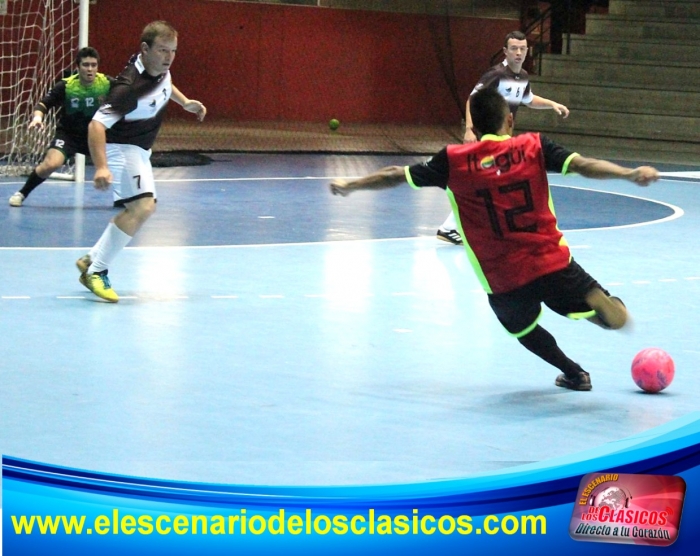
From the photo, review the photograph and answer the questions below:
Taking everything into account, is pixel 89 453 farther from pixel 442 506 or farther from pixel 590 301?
pixel 590 301

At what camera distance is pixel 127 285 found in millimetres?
9273

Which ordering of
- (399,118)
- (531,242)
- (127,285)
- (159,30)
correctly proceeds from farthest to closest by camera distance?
(399,118), (127,285), (159,30), (531,242)

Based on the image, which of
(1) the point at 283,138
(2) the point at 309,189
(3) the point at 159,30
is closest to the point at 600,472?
(3) the point at 159,30

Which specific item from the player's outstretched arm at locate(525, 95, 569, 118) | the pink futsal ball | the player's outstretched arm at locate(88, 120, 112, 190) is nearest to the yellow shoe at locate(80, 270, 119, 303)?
the player's outstretched arm at locate(88, 120, 112, 190)

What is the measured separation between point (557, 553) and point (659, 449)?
465 mm

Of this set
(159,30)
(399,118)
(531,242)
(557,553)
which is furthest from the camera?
(399,118)

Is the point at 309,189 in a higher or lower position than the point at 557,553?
lower

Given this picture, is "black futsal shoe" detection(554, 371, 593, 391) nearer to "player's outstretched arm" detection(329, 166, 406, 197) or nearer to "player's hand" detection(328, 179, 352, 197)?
"player's outstretched arm" detection(329, 166, 406, 197)

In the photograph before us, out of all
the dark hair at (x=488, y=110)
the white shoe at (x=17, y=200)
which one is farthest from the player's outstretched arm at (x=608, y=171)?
the white shoe at (x=17, y=200)

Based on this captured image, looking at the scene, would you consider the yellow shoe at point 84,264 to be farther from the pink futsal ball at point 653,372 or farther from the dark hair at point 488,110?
the pink futsal ball at point 653,372

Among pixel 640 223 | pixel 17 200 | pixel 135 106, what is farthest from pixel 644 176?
pixel 17 200

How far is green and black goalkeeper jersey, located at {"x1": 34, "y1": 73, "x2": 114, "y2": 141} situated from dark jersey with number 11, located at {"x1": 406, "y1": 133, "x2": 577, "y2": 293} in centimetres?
825

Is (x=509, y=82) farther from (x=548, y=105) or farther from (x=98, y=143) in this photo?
(x=98, y=143)

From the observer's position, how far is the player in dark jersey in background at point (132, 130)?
8500mm
